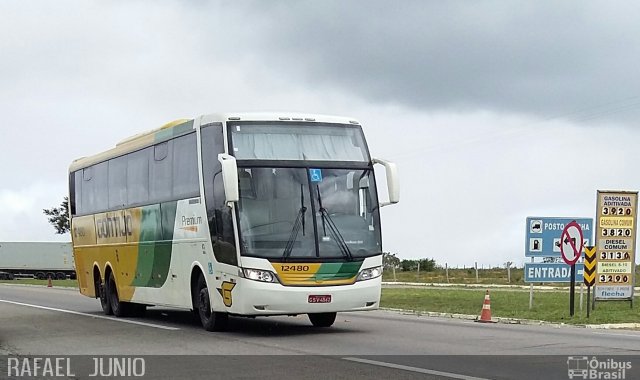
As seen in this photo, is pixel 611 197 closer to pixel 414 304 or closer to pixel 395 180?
pixel 414 304

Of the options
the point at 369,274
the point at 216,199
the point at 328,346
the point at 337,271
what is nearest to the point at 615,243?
the point at 369,274

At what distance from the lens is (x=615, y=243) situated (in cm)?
2777

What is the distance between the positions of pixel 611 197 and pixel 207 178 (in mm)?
13976

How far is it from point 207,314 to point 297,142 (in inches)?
143

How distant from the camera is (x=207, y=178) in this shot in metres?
17.8

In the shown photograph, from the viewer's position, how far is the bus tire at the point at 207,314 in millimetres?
18031

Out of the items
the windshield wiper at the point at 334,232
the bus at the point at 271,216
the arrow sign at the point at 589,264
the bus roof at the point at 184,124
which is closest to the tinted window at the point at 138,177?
the bus roof at the point at 184,124

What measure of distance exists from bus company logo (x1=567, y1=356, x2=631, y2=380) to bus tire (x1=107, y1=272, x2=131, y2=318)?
13.3 metres

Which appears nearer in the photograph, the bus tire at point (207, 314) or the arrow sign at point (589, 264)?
the bus tire at point (207, 314)

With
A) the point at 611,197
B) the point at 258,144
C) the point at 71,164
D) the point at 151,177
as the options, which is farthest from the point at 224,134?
the point at 611,197

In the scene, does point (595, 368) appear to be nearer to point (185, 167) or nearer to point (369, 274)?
point (369, 274)

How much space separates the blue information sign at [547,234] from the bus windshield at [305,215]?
33.3ft

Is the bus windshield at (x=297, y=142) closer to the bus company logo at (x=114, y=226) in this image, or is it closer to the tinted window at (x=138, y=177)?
the tinted window at (x=138, y=177)

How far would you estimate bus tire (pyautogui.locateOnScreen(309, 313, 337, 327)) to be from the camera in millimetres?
19250
